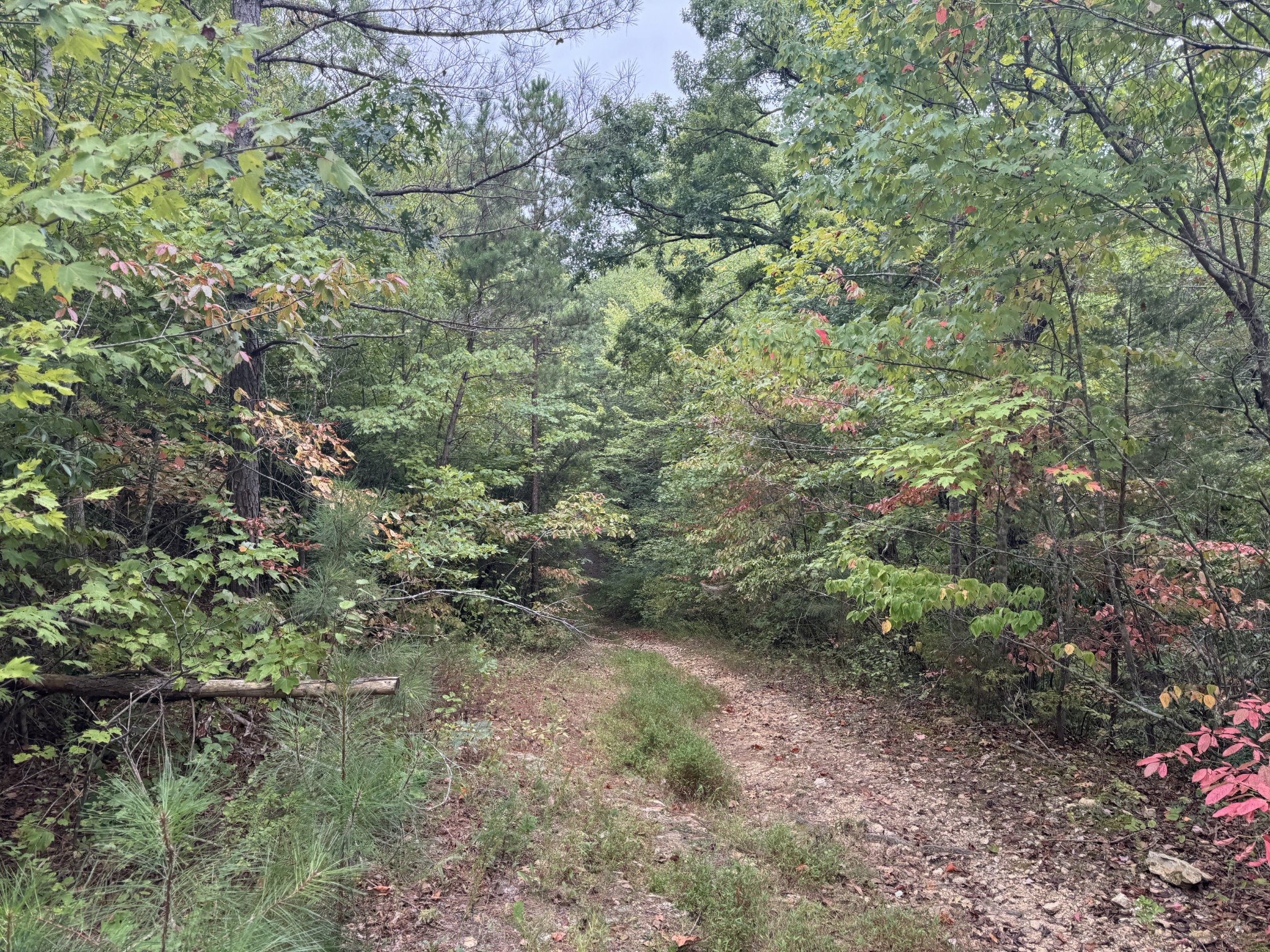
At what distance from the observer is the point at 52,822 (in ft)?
12.0

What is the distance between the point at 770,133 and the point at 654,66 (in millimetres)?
6358

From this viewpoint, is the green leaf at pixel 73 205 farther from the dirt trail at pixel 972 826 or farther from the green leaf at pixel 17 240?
the dirt trail at pixel 972 826

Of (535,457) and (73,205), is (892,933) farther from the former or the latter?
(535,457)

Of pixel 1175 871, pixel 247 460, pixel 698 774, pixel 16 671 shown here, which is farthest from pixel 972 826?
pixel 247 460

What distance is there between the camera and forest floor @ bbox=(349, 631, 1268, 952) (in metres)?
3.53

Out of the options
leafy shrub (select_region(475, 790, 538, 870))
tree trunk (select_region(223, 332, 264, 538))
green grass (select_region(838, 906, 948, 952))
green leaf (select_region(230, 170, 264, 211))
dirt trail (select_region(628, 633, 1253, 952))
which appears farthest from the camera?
tree trunk (select_region(223, 332, 264, 538))

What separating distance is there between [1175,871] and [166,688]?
661 cm

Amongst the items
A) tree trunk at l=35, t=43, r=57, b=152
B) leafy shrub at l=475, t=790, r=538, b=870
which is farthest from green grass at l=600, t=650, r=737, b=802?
tree trunk at l=35, t=43, r=57, b=152

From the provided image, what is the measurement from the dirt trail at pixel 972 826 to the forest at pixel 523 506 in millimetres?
59

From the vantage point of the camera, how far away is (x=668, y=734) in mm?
6762

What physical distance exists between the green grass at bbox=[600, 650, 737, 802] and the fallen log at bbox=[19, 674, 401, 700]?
10.4ft

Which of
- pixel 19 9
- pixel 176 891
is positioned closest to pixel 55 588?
pixel 176 891

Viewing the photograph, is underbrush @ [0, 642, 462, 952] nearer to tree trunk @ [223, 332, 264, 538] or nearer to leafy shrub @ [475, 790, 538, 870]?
leafy shrub @ [475, 790, 538, 870]

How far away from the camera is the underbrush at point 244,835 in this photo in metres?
2.03
